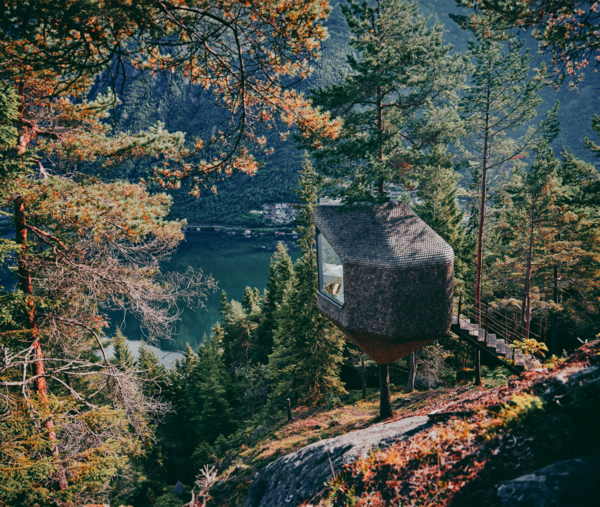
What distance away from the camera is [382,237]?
25.8 feet

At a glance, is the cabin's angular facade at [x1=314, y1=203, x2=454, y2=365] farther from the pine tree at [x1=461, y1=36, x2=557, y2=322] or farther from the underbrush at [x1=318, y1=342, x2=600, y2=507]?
the pine tree at [x1=461, y1=36, x2=557, y2=322]

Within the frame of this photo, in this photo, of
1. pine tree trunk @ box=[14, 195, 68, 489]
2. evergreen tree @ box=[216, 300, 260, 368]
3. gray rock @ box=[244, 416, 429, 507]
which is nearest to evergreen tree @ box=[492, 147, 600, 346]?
gray rock @ box=[244, 416, 429, 507]

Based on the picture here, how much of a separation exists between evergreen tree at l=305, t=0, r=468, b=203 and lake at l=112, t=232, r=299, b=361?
25398 mm

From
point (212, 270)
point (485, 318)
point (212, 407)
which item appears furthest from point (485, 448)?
point (212, 270)

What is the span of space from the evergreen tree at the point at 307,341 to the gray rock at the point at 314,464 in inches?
337

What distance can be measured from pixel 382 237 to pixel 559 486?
19.4 feet

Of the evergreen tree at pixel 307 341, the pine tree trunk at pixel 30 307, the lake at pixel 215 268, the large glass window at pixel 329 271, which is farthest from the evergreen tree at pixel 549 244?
the lake at pixel 215 268

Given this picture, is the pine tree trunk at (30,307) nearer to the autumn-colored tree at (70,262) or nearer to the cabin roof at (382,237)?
the autumn-colored tree at (70,262)

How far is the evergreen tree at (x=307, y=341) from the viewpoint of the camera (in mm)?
15211

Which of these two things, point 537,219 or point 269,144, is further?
Answer: point 269,144

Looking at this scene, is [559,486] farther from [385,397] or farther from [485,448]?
[385,397]

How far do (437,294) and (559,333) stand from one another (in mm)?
16421

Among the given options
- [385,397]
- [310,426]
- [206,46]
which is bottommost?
[310,426]

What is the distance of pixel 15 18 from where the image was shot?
364 centimetres
